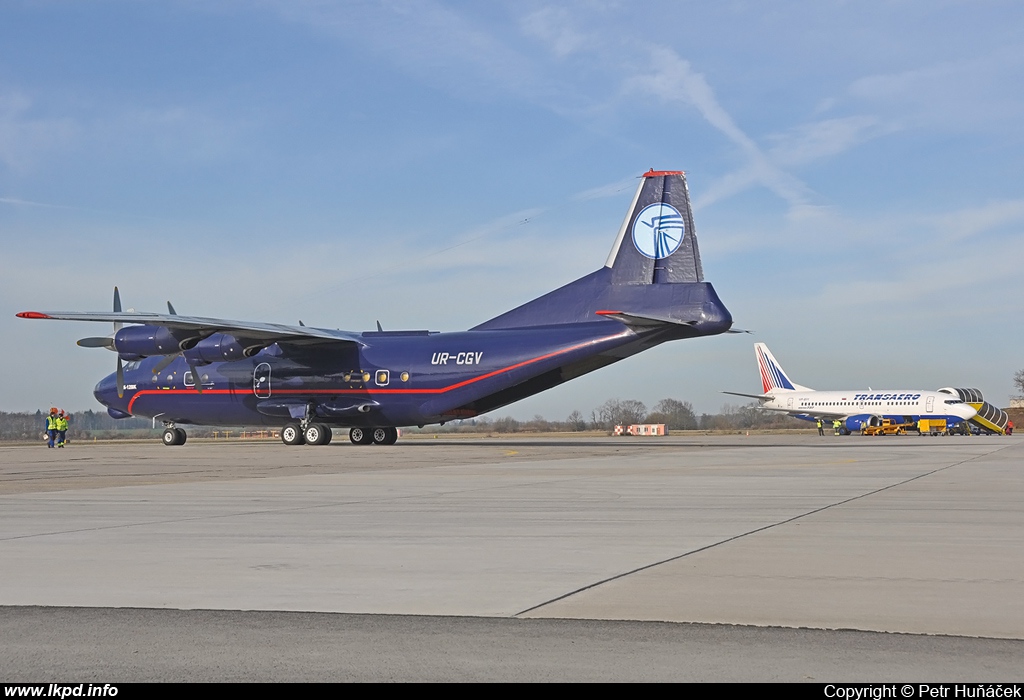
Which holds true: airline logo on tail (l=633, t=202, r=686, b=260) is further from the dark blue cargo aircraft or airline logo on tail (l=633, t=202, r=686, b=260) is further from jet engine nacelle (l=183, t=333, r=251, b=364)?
jet engine nacelle (l=183, t=333, r=251, b=364)

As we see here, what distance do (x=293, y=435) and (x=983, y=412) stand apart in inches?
2128

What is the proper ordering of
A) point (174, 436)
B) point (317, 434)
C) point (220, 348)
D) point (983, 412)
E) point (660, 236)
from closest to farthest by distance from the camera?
point (660, 236) < point (220, 348) < point (317, 434) < point (174, 436) < point (983, 412)

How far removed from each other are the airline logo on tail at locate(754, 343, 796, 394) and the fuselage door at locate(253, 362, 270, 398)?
192 ft

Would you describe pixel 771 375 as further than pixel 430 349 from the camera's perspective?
Yes

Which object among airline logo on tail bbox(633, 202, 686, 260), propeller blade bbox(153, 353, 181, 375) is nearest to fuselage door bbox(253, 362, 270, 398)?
propeller blade bbox(153, 353, 181, 375)

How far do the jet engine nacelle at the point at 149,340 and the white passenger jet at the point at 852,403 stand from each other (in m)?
54.2

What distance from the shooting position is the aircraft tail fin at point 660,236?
111ft

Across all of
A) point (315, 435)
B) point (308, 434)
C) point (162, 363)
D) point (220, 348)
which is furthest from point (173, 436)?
point (315, 435)

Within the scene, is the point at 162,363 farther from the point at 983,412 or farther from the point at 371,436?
the point at 983,412

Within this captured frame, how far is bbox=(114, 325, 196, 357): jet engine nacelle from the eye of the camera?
36.8 m
